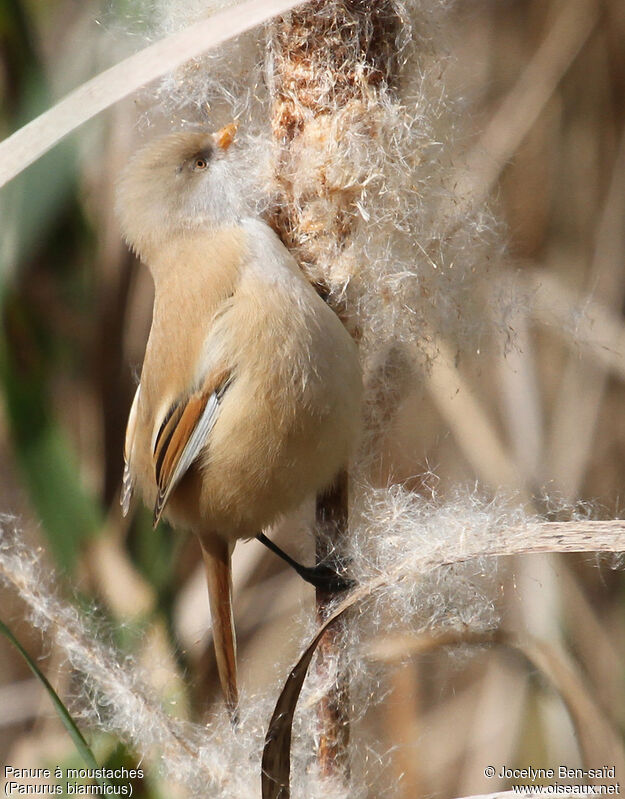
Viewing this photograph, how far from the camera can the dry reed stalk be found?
38.0 inches

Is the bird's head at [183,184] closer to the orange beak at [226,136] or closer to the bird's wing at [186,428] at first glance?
the orange beak at [226,136]

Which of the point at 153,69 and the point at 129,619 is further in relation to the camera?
the point at 129,619

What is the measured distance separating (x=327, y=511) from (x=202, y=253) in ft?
1.27

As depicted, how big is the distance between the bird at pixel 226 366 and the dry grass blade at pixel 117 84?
18cm

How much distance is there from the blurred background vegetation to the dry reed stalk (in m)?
0.29

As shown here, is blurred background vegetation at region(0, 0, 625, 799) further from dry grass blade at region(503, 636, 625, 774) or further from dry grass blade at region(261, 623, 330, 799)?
dry grass blade at region(261, 623, 330, 799)

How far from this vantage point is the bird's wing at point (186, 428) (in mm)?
1032

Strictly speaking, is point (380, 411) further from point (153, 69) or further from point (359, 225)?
point (153, 69)

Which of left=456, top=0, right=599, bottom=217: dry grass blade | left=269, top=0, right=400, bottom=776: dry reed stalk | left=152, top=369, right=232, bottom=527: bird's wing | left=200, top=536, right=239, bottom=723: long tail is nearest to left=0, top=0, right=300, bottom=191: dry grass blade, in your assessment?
left=269, top=0, right=400, bottom=776: dry reed stalk

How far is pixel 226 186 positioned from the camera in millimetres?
1074

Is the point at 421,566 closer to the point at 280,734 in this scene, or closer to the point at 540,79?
the point at 280,734

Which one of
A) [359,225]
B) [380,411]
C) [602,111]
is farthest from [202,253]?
[602,111]

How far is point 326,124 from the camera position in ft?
3.23

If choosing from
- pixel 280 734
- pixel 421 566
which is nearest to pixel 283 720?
pixel 280 734
